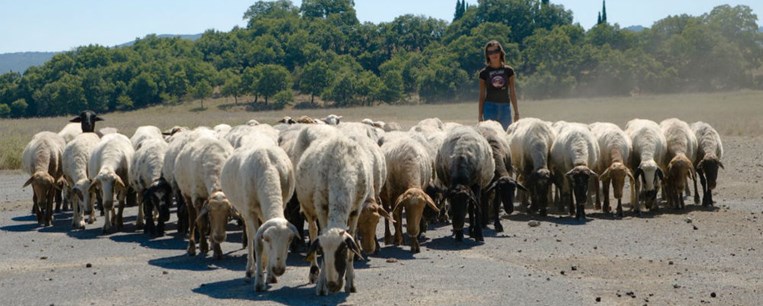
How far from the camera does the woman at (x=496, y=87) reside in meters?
19.8

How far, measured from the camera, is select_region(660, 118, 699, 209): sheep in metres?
19.2

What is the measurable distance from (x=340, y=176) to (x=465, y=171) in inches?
166

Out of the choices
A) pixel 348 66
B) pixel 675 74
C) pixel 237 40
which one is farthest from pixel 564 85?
pixel 237 40

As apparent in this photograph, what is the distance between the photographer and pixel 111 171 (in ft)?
55.6

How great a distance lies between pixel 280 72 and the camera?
111938 mm

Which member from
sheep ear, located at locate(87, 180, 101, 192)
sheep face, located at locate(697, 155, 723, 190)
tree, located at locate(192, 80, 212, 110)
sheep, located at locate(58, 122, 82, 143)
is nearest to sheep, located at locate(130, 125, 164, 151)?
sheep, located at locate(58, 122, 82, 143)

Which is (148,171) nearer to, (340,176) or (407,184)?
(407,184)

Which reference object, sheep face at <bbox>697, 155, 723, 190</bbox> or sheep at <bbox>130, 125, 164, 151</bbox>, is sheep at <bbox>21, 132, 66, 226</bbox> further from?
sheep face at <bbox>697, 155, 723, 190</bbox>

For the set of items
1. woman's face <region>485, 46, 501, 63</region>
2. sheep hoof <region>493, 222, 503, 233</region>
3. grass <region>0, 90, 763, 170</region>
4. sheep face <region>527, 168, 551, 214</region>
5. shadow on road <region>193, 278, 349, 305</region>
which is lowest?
grass <region>0, 90, 763, 170</region>

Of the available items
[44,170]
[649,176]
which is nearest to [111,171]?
[44,170]

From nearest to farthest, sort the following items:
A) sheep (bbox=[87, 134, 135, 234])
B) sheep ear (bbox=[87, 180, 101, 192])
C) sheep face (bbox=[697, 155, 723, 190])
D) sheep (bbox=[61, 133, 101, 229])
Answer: sheep (bbox=[87, 134, 135, 234]) → sheep ear (bbox=[87, 180, 101, 192]) → sheep (bbox=[61, 133, 101, 229]) → sheep face (bbox=[697, 155, 723, 190])

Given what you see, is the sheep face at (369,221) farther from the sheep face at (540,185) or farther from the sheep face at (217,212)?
the sheep face at (540,185)

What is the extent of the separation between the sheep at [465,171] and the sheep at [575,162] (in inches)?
92.1

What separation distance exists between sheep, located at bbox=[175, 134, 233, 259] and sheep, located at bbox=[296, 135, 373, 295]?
1584 millimetres
